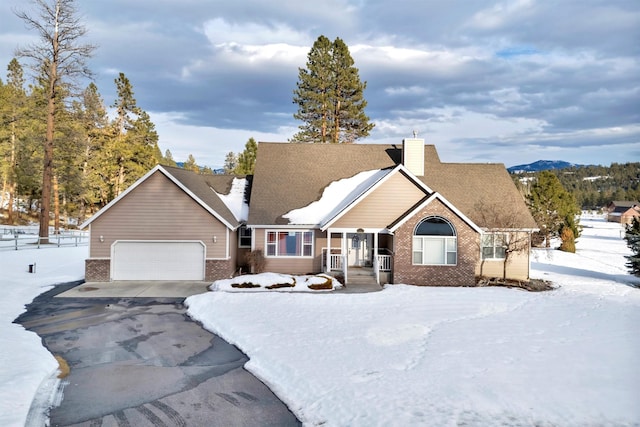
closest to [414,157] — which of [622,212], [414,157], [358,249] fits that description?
[414,157]

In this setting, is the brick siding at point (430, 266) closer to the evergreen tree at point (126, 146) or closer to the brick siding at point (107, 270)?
the brick siding at point (107, 270)

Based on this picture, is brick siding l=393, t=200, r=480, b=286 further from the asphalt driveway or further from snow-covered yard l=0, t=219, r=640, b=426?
the asphalt driveway

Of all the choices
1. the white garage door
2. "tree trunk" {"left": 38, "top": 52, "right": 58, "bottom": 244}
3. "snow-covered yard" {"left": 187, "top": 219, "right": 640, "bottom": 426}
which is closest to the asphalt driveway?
"snow-covered yard" {"left": 187, "top": 219, "right": 640, "bottom": 426}

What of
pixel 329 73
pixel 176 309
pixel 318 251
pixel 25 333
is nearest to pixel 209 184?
pixel 318 251

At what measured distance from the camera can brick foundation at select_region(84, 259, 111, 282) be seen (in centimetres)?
1869

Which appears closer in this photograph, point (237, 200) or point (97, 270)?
point (97, 270)

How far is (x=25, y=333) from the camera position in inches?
434

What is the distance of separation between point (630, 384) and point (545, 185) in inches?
1336

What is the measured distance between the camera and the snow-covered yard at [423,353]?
23.2 feet

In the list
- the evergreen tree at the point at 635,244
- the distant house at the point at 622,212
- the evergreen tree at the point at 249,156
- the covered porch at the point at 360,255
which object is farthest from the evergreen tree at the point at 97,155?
the distant house at the point at 622,212

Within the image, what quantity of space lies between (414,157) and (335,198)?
5.30 m

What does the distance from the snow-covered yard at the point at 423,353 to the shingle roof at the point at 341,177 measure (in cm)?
543

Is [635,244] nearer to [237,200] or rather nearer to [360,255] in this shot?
[360,255]

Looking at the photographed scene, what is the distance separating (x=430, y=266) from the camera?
750 inches
